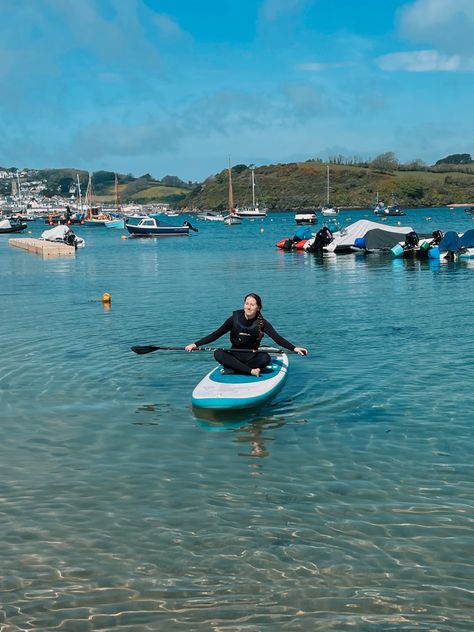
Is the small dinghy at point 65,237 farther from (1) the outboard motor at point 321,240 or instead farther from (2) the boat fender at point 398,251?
(2) the boat fender at point 398,251

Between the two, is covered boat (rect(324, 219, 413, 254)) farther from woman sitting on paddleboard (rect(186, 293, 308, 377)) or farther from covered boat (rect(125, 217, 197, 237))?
woman sitting on paddleboard (rect(186, 293, 308, 377))

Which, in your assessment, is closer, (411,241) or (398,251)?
(411,241)

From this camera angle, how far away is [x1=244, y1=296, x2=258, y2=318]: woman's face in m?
15.2

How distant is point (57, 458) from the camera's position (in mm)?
11961

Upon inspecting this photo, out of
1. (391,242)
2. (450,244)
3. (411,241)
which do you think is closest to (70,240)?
(391,242)

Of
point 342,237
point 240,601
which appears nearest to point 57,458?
point 240,601

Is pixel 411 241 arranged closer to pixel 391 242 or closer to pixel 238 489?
pixel 391 242

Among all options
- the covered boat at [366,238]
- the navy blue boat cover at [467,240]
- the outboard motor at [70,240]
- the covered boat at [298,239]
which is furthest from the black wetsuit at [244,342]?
the outboard motor at [70,240]

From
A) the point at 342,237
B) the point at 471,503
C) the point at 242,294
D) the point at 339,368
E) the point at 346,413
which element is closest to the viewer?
the point at 471,503

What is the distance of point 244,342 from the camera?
51.4ft

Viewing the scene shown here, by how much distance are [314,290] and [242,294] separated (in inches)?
136

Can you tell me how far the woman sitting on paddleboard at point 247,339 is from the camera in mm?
15367

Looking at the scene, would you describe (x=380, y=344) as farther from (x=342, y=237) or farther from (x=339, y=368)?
(x=342, y=237)

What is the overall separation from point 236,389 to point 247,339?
4.91 ft
